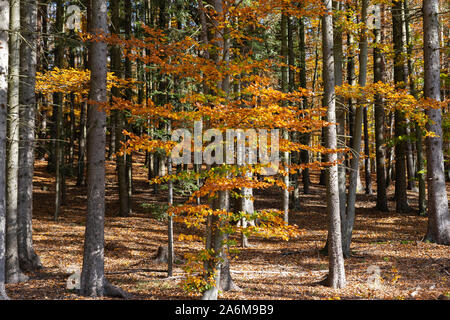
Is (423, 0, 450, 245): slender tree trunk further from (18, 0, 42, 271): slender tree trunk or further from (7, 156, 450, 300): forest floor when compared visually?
(18, 0, 42, 271): slender tree trunk

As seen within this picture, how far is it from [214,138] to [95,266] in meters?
3.63

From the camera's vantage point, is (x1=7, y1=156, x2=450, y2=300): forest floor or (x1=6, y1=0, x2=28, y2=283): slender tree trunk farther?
(x1=7, y1=156, x2=450, y2=300): forest floor

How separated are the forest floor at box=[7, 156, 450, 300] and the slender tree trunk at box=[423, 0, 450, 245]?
801mm

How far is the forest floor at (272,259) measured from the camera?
8.48 m

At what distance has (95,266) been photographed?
7.70 m

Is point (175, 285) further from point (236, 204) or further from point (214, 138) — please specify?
point (236, 204)

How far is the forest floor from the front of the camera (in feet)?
27.8

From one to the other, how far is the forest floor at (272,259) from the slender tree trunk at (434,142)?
0.80 m

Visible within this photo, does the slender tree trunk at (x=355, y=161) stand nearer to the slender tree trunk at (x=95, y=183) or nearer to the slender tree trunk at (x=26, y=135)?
the slender tree trunk at (x=95, y=183)

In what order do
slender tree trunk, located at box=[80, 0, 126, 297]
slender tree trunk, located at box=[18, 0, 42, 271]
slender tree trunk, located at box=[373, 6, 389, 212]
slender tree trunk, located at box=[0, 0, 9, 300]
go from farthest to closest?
1. slender tree trunk, located at box=[373, 6, 389, 212]
2. slender tree trunk, located at box=[18, 0, 42, 271]
3. slender tree trunk, located at box=[80, 0, 126, 297]
4. slender tree trunk, located at box=[0, 0, 9, 300]

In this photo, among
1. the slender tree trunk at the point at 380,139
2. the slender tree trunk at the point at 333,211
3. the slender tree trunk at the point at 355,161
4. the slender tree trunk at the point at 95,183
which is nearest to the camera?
the slender tree trunk at the point at 95,183

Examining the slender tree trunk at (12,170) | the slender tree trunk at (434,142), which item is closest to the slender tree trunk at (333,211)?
the slender tree trunk at (434,142)

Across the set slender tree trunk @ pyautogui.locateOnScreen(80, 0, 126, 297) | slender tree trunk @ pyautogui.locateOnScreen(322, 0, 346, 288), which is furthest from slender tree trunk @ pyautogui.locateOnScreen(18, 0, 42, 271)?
slender tree trunk @ pyautogui.locateOnScreen(322, 0, 346, 288)
